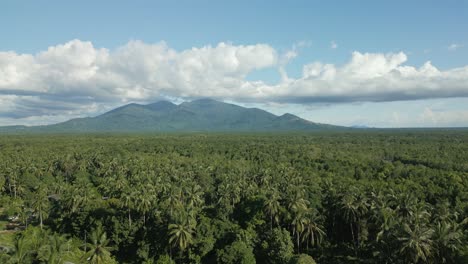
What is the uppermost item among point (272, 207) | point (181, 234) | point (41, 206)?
point (272, 207)

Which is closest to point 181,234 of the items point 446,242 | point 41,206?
point 446,242

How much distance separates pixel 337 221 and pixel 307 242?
968 cm

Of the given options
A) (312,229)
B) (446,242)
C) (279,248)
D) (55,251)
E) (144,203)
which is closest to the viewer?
(446,242)

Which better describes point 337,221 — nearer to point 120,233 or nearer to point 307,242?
point 307,242

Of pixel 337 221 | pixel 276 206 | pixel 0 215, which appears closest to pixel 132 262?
pixel 276 206

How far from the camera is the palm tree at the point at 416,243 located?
39.3 m

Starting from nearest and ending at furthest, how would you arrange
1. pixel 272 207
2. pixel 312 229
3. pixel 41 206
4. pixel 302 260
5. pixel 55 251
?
pixel 55 251
pixel 302 260
pixel 312 229
pixel 272 207
pixel 41 206

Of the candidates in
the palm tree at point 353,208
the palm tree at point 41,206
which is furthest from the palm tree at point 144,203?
the palm tree at point 353,208

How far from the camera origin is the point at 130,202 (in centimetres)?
6331

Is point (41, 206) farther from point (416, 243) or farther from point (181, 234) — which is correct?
point (416, 243)

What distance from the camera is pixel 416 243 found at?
3925 centimetres

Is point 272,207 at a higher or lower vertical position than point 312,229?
higher

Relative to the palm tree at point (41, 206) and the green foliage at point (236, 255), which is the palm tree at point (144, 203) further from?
the palm tree at point (41, 206)

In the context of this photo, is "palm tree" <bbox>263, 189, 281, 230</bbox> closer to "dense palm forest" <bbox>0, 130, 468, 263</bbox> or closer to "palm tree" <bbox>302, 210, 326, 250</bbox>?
"dense palm forest" <bbox>0, 130, 468, 263</bbox>
